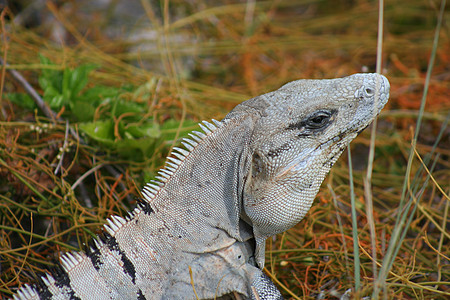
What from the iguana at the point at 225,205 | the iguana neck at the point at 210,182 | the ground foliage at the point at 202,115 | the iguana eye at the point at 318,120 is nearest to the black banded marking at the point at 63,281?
the iguana at the point at 225,205

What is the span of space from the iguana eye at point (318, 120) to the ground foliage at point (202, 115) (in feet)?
2.18

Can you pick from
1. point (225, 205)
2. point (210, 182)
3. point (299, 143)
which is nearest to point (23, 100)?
point (210, 182)

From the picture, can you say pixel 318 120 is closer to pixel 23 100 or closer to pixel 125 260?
pixel 125 260

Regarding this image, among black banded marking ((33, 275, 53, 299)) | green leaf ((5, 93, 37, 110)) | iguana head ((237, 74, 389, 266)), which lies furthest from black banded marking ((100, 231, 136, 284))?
green leaf ((5, 93, 37, 110))

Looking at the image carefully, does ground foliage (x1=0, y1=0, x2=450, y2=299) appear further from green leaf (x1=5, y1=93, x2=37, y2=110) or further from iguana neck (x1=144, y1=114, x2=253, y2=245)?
iguana neck (x1=144, y1=114, x2=253, y2=245)

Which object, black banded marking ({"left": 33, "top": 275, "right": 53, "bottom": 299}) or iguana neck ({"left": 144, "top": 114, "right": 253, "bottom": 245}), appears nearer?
black banded marking ({"left": 33, "top": 275, "right": 53, "bottom": 299})

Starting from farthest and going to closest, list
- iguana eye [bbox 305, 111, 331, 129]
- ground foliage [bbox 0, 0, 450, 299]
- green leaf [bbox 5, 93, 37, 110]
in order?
green leaf [bbox 5, 93, 37, 110] < ground foliage [bbox 0, 0, 450, 299] < iguana eye [bbox 305, 111, 331, 129]

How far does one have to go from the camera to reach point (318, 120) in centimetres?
275

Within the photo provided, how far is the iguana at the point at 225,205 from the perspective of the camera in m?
2.66

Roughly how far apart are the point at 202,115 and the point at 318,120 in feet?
7.94

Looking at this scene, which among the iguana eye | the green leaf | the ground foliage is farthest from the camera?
the green leaf

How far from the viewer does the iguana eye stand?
273 centimetres

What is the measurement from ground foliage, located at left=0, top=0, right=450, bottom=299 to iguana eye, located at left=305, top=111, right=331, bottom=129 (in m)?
0.67

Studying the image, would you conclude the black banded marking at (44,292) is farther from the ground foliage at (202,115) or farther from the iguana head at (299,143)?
the iguana head at (299,143)
